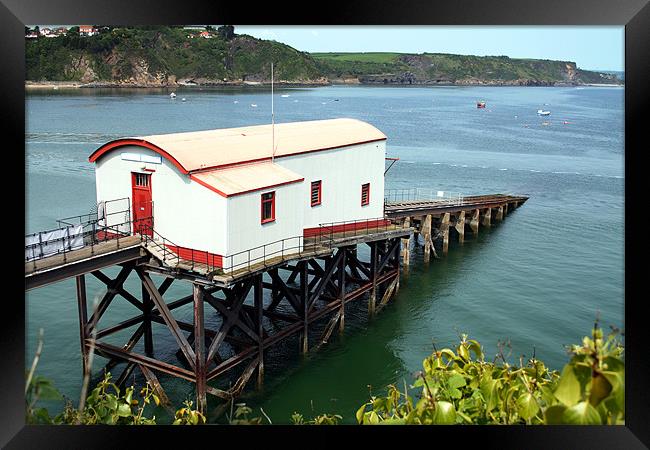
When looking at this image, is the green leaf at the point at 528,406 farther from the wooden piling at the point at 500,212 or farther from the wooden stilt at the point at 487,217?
the wooden piling at the point at 500,212

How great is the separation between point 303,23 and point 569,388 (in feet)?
13.3

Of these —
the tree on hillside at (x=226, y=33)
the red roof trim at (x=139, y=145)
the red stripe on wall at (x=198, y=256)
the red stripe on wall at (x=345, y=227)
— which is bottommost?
the red stripe on wall at (x=198, y=256)

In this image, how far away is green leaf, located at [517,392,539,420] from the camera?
5969 millimetres

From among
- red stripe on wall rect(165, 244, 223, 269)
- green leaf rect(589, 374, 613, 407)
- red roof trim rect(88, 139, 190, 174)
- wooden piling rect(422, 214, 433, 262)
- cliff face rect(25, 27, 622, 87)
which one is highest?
cliff face rect(25, 27, 622, 87)

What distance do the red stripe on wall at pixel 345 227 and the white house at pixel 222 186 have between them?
3.3 inches

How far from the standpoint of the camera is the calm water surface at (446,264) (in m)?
26.0

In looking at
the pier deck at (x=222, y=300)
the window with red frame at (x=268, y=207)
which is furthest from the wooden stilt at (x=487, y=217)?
the window with red frame at (x=268, y=207)

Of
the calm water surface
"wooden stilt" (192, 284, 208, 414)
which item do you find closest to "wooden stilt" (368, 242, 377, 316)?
the calm water surface

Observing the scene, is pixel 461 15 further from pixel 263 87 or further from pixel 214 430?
pixel 263 87

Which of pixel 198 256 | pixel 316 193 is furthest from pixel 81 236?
pixel 316 193

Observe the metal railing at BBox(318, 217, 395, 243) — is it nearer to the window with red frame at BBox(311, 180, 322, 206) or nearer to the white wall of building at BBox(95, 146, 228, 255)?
the window with red frame at BBox(311, 180, 322, 206)

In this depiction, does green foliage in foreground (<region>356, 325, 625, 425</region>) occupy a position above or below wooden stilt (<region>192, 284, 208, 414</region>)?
above

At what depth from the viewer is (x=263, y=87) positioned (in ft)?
594
